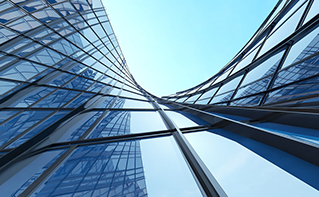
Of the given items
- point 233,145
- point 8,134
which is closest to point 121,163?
point 233,145

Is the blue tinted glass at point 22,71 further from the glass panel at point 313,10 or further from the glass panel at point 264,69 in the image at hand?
the glass panel at point 313,10

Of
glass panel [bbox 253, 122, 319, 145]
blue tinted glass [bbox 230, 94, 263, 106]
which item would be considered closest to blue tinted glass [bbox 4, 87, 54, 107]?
glass panel [bbox 253, 122, 319, 145]

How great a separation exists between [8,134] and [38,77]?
4381 millimetres

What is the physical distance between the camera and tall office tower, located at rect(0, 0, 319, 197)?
7.38 ft

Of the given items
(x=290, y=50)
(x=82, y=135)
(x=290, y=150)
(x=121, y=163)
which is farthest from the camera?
(x=290, y=50)

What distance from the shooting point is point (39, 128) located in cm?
454

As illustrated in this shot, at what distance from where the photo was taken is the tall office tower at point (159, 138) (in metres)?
2.25

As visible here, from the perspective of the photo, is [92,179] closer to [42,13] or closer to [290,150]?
[290,150]

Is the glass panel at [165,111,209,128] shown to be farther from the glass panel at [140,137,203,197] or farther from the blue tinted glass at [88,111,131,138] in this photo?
the blue tinted glass at [88,111,131,138]

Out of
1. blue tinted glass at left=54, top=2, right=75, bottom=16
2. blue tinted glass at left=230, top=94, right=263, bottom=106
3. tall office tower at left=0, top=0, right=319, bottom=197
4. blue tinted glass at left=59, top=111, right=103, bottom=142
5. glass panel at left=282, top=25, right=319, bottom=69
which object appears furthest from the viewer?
blue tinted glass at left=54, top=2, right=75, bottom=16

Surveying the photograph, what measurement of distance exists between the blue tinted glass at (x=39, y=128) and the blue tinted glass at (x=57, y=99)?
103 centimetres

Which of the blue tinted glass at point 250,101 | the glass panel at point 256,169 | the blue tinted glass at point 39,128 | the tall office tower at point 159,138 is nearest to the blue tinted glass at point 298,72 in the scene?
the tall office tower at point 159,138

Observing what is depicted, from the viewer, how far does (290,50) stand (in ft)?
21.2

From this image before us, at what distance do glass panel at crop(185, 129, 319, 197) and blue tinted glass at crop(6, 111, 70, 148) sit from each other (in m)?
4.31
